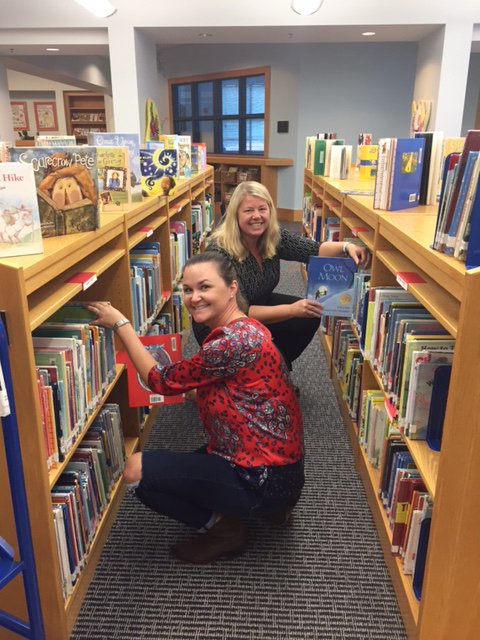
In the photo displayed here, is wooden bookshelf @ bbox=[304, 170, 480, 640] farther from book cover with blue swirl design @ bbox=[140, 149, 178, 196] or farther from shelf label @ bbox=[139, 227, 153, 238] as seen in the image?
book cover with blue swirl design @ bbox=[140, 149, 178, 196]

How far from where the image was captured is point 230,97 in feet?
35.6

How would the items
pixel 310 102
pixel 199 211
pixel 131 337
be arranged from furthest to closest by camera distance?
1. pixel 310 102
2. pixel 199 211
3. pixel 131 337

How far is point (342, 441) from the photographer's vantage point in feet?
9.35

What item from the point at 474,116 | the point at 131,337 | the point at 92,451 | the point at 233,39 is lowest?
the point at 92,451

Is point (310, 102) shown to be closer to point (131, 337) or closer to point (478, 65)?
point (478, 65)

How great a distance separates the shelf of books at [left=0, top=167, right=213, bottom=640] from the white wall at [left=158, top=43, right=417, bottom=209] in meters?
7.43

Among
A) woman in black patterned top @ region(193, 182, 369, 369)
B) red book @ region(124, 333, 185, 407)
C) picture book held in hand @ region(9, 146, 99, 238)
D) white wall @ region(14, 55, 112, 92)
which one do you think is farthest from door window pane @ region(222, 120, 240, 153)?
picture book held in hand @ region(9, 146, 99, 238)

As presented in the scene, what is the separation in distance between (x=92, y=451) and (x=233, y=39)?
6.46 m

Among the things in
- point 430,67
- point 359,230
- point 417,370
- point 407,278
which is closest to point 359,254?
point 359,230

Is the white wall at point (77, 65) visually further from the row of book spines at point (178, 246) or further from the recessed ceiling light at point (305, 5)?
the row of book spines at point (178, 246)

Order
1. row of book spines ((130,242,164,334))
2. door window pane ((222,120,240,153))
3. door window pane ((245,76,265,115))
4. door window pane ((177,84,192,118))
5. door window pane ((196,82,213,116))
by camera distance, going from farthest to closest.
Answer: door window pane ((177,84,192,118))
door window pane ((196,82,213,116))
door window pane ((222,120,240,153))
door window pane ((245,76,265,115))
row of book spines ((130,242,164,334))

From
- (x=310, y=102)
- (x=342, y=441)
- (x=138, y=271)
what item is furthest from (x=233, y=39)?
(x=342, y=441)

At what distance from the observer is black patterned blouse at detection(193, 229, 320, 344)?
2.79m

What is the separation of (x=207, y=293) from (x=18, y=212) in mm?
725
